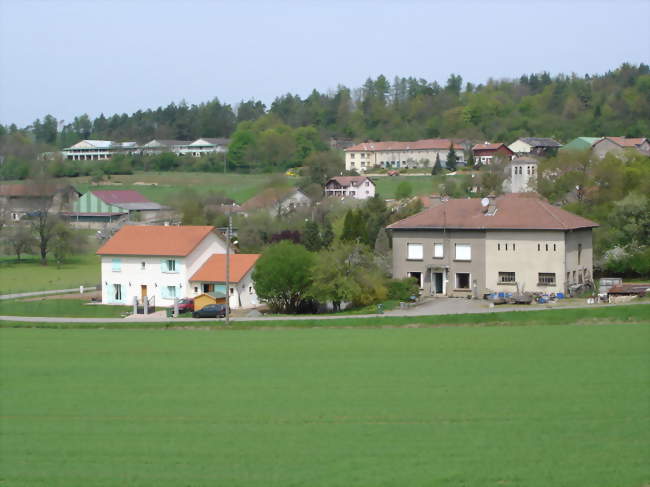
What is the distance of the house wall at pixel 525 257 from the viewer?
41.8 m

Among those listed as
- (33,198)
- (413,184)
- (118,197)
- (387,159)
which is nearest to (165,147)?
(387,159)

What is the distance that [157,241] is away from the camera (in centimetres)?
4653

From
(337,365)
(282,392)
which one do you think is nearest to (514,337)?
(337,365)

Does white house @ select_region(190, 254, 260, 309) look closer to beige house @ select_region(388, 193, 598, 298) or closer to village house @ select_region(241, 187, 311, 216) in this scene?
beige house @ select_region(388, 193, 598, 298)

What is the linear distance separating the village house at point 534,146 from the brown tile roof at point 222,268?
Result: 7831 centimetres

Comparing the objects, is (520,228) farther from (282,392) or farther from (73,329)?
(282,392)

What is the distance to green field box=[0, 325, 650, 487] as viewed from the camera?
13695 millimetres

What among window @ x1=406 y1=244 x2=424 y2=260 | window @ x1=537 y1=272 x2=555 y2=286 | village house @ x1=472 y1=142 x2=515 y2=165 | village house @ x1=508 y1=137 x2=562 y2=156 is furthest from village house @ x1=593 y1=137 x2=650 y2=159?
window @ x1=537 y1=272 x2=555 y2=286

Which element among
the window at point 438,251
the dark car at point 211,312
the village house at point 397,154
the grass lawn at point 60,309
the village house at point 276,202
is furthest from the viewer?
the village house at point 397,154

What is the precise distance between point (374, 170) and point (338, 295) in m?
93.3

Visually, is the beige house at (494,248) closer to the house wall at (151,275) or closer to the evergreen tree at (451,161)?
the house wall at (151,275)

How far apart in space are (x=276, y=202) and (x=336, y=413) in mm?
62564

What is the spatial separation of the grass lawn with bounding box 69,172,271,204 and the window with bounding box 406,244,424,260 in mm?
54729

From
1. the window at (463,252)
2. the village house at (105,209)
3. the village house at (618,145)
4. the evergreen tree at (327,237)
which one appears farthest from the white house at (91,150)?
the window at (463,252)
